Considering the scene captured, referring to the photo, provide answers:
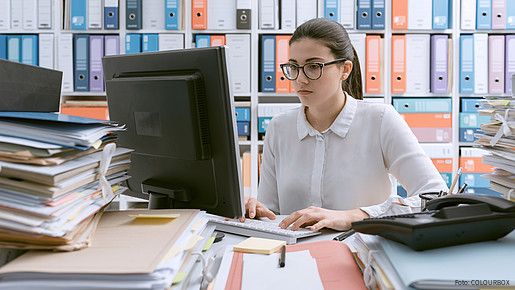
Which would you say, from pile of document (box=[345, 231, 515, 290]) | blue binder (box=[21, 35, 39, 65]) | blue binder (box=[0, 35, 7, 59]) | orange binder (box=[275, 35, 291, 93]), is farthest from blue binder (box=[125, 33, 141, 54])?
pile of document (box=[345, 231, 515, 290])

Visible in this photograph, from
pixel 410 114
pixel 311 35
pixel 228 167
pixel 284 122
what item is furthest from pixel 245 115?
pixel 228 167

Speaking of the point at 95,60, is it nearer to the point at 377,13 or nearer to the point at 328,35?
the point at 377,13

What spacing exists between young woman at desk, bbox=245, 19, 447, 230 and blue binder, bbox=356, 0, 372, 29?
1.34 m

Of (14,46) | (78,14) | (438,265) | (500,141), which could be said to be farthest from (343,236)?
(14,46)

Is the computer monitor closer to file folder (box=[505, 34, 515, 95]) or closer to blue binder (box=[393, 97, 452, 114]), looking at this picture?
blue binder (box=[393, 97, 452, 114])

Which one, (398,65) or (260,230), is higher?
(398,65)

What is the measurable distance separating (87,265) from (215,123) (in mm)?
451

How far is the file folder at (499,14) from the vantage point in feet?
10.3

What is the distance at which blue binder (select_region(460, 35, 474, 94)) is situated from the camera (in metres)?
3.12

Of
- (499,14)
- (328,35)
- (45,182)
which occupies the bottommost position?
(45,182)

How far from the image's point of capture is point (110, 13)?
323 cm

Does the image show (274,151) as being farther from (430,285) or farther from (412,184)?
(430,285)

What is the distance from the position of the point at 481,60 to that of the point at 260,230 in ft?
7.85

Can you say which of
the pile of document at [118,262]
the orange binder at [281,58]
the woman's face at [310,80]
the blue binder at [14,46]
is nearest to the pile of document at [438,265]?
the pile of document at [118,262]
